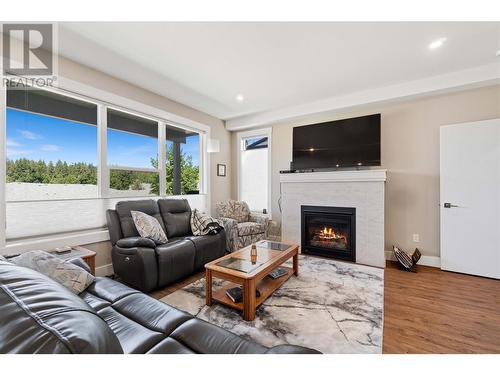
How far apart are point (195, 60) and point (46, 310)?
2630 millimetres

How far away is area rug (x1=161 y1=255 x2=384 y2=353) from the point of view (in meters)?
1.62

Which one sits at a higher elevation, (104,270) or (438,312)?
(104,270)

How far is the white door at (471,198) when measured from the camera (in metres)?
2.71

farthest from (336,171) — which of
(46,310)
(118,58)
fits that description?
(46,310)

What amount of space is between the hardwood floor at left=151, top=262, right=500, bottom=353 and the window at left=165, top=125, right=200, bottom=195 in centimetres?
176

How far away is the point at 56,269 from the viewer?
141cm

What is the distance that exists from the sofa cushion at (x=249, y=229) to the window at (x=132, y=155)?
148 cm

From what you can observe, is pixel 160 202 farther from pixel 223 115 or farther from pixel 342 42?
pixel 342 42

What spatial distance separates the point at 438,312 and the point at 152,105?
420 cm

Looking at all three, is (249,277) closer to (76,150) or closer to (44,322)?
(44,322)

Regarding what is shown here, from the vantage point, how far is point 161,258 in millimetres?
2342

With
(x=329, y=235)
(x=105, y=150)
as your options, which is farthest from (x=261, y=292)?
(x=105, y=150)

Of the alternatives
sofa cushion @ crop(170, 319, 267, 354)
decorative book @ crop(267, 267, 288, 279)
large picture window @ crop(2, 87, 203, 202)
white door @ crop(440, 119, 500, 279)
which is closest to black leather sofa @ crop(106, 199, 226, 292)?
large picture window @ crop(2, 87, 203, 202)

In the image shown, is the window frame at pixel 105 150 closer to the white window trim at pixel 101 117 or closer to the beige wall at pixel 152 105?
the white window trim at pixel 101 117
